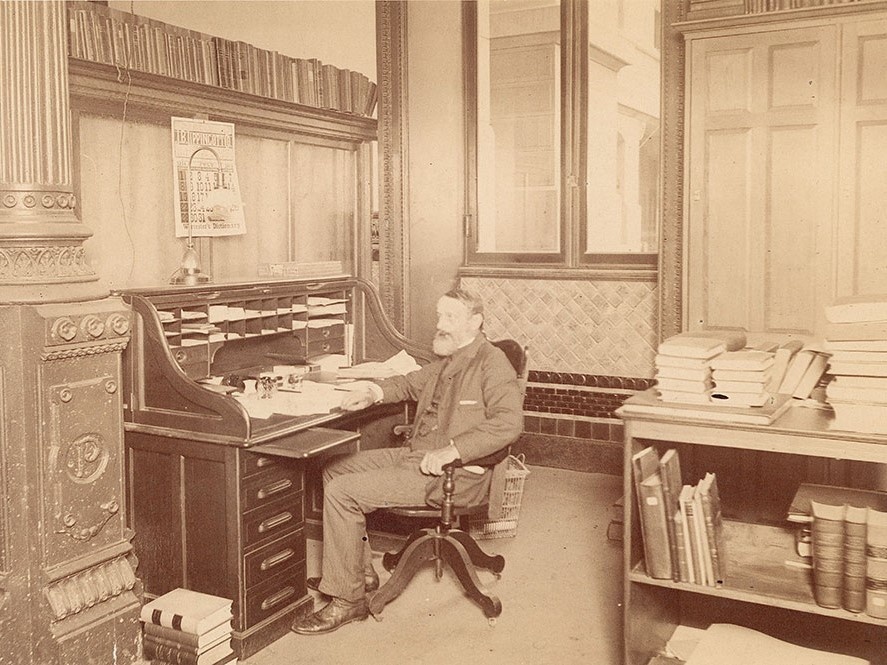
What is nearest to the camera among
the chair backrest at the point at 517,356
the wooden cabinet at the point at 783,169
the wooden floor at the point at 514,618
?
the wooden floor at the point at 514,618

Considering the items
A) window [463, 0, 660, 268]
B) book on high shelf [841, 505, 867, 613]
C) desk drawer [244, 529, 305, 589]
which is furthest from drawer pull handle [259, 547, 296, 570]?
window [463, 0, 660, 268]

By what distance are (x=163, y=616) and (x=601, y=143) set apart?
3.68 metres

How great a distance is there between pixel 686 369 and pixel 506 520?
6.46ft

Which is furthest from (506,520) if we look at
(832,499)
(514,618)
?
(832,499)

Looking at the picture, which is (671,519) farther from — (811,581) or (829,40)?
(829,40)

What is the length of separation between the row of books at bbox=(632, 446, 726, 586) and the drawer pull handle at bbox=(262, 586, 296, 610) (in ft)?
4.74

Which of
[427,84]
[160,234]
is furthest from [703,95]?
[160,234]

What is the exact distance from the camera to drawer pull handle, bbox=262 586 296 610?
3455 mm

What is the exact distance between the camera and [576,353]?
18.7 ft

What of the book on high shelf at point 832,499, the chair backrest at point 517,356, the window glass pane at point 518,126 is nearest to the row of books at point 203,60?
the window glass pane at point 518,126

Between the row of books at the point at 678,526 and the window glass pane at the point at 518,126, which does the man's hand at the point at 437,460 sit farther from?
the window glass pane at the point at 518,126

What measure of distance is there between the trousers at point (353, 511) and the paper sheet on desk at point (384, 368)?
2.84 feet

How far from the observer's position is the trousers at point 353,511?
11.6 ft

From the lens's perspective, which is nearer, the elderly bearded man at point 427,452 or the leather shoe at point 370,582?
the elderly bearded man at point 427,452
